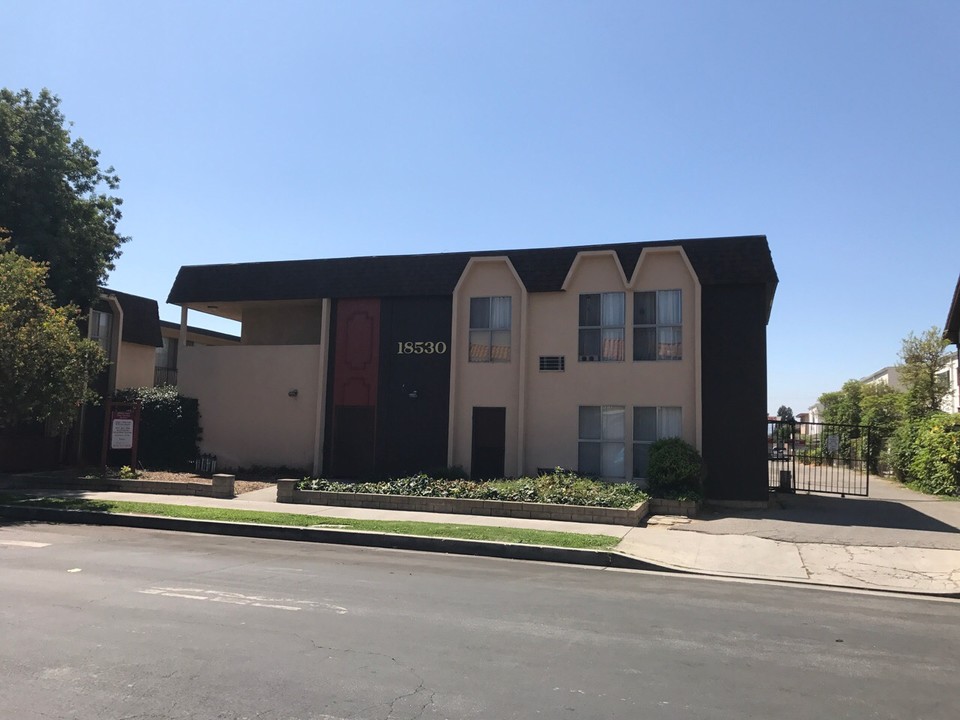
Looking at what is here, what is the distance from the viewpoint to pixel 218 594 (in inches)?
316

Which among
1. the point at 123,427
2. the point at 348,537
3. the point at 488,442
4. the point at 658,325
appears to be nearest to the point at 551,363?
the point at 488,442

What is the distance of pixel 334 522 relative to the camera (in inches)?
534

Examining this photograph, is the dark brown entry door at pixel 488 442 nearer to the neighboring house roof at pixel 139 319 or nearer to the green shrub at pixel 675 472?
the green shrub at pixel 675 472

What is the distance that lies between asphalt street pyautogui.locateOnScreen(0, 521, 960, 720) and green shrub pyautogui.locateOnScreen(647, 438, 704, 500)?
21.3ft

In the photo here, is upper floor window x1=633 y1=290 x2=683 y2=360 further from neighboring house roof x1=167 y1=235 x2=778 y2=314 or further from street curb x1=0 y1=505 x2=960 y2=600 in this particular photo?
street curb x1=0 y1=505 x2=960 y2=600

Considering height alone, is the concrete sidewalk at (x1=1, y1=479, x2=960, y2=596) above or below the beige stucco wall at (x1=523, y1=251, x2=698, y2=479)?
below

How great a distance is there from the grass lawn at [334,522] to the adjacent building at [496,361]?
6454 mm

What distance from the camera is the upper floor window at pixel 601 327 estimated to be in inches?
756

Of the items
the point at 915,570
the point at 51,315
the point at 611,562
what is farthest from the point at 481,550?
the point at 51,315

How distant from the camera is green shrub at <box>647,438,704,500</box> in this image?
16391mm

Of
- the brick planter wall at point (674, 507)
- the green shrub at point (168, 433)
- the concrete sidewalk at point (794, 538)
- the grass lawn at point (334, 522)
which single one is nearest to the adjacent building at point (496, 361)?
the green shrub at point (168, 433)

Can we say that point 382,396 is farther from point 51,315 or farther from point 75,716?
point 75,716

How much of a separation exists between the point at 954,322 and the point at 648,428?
19256 mm

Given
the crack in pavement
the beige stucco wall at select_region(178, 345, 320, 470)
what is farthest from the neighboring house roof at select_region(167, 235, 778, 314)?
the crack in pavement
